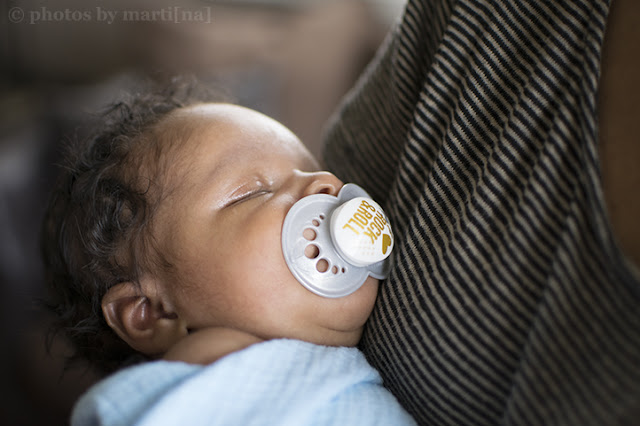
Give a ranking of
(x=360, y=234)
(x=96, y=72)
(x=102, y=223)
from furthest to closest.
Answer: (x=96, y=72), (x=102, y=223), (x=360, y=234)

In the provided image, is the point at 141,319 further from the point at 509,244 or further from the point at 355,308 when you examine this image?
the point at 509,244

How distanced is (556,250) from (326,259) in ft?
1.05

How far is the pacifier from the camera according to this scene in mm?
701

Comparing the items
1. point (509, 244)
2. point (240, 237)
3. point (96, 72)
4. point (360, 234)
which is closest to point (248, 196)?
point (240, 237)

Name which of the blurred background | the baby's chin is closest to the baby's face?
the baby's chin

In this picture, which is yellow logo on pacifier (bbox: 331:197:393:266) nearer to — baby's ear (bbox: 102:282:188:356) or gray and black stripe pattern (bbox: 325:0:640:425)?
gray and black stripe pattern (bbox: 325:0:640:425)

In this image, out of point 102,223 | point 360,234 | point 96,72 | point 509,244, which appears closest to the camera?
point 509,244

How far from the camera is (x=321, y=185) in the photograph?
767mm

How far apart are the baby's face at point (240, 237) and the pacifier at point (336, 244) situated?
0.02 metres

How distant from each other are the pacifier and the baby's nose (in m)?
0.02

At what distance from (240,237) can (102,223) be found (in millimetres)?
253

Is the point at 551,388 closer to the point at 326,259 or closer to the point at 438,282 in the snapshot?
the point at 438,282

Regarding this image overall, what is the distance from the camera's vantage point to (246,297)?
27.6 inches

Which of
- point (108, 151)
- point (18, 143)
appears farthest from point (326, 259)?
point (18, 143)
